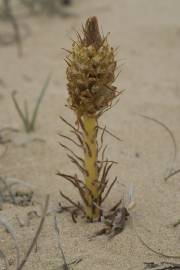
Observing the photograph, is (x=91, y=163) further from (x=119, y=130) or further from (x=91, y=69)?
(x=119, y=130)

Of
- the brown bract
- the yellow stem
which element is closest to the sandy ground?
the yellow stem

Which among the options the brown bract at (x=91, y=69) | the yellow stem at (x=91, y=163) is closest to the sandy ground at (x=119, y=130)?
the yellow stem at (x=91, y=163)

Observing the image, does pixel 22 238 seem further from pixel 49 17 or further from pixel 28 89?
pixel 49 17

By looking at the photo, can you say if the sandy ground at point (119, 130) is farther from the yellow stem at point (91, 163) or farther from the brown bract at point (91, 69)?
the brown bract at point (91, 69)

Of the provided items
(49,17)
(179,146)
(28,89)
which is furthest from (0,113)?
(49,17)

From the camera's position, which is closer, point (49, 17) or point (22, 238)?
point (22, 238)

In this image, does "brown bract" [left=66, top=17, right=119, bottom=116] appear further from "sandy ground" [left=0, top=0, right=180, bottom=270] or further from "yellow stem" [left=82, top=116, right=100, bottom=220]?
"sandy ground" [left=0, top=0, right=180, bottom=270]
